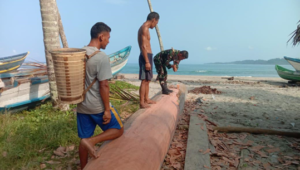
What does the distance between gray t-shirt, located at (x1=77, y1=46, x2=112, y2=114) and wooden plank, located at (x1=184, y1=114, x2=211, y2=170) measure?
1564 millimetres

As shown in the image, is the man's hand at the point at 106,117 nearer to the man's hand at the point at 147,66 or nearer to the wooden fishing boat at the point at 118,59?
the man's hand at the point at 147,66

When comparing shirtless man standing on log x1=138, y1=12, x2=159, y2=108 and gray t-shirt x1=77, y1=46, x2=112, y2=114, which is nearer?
gray t-shirt x1=77, y1=46, x2=112, y2=114

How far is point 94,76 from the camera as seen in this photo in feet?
7.54

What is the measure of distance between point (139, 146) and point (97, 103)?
0.74 m

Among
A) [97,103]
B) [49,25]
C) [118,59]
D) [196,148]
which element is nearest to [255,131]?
[196,148]

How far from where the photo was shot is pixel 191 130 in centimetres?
413

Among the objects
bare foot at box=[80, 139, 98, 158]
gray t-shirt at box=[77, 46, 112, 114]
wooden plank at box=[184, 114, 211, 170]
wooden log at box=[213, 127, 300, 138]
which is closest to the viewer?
bare foot at box=[80, 139, 98, 158]

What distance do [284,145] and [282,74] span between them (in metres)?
14.7

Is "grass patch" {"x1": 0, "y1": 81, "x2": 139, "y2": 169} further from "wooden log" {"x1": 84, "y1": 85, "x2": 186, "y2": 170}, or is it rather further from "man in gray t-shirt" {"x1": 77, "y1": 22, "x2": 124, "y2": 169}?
"wooden log" {"x1": 84, "y1": 85, "x2": 186, "y2": 170}

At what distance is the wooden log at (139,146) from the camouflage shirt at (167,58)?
75.0 inches

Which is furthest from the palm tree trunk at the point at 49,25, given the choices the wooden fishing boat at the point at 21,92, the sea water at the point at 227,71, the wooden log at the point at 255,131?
the sea water at the point at 227,71

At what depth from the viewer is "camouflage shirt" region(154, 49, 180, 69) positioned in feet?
16.9

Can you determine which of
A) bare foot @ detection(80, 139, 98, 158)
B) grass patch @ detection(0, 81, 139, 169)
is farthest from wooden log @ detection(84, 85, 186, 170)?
grass patch @ detection(0, 81, 139, 169)

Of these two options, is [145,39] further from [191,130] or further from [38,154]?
[38,154]
